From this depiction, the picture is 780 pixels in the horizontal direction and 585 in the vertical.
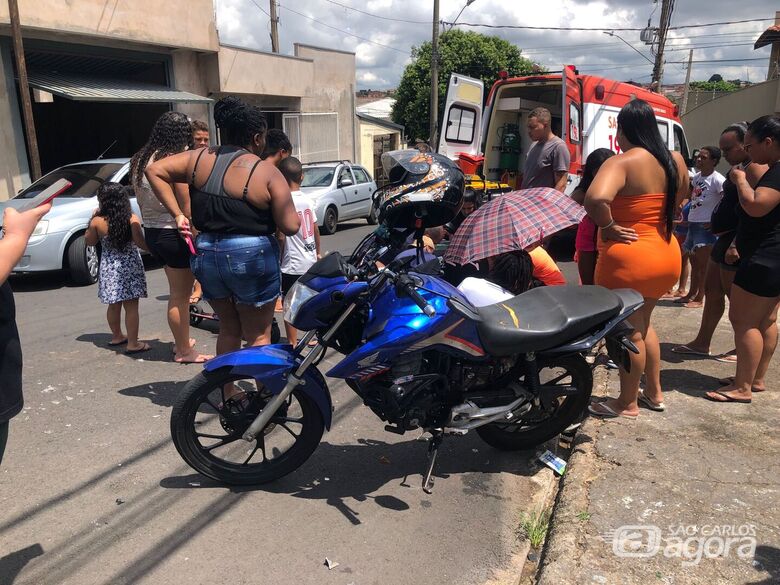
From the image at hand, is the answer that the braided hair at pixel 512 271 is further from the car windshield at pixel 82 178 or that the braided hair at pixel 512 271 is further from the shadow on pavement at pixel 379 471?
the car windshield at pixel 82 178

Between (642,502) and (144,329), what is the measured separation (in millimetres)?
4711

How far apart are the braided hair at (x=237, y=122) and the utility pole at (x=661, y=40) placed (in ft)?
81.2

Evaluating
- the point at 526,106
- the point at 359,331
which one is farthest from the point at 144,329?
the point at 526,106

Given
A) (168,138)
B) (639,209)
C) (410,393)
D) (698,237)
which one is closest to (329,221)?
(698,237)

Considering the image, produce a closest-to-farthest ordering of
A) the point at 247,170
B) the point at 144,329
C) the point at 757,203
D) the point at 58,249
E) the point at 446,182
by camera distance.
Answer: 1. the point at 446,182
2. the point at 247,170
3. the point at 757,203
4. the point at 144,329
5. the point at 58,249

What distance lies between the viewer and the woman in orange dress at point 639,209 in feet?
11.3

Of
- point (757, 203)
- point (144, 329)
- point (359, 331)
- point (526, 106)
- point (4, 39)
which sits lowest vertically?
point (144, 329)

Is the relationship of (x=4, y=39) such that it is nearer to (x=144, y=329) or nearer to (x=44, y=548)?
(x=144, y=329)

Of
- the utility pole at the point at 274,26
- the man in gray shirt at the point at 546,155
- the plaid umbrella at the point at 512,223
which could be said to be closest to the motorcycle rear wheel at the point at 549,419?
the plaid umbrella at the point at 512,223

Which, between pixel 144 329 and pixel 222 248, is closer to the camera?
pixel 222 248

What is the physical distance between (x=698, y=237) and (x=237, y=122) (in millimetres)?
5112

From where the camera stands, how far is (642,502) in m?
2.99

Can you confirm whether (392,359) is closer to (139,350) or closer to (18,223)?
(18,223)

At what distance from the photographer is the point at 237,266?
135 inches
